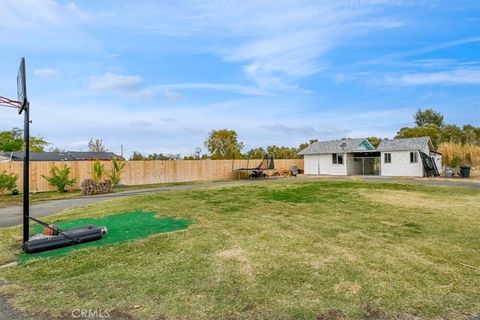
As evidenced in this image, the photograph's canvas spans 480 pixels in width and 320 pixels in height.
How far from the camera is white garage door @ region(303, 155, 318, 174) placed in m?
29.2

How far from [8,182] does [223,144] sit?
916 inches

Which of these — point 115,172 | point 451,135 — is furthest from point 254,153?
point 451,135

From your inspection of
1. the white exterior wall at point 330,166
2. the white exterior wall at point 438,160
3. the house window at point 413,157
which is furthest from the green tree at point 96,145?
the white exterior wall at point 438,160

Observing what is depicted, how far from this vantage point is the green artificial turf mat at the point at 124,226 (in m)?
4.58

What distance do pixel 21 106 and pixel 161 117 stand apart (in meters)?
23.6

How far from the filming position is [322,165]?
2870 cm

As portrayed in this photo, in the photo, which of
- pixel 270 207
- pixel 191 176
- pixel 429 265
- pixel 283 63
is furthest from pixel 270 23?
pixel 191 176

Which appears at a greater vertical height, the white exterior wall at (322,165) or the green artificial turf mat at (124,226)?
the white exterior wall at (322,165)

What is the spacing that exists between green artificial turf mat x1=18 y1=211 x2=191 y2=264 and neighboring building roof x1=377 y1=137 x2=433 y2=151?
22777 mm

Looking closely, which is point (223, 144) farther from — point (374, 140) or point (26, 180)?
point (26, 180)

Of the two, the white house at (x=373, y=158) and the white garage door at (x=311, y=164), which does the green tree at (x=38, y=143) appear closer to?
the white garage door at (x=311, y=164)

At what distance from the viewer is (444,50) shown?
613 inches

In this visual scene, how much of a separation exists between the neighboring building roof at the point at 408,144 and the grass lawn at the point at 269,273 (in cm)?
1962

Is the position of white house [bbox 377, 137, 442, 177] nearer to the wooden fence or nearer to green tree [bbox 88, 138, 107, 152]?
the wooden fence
